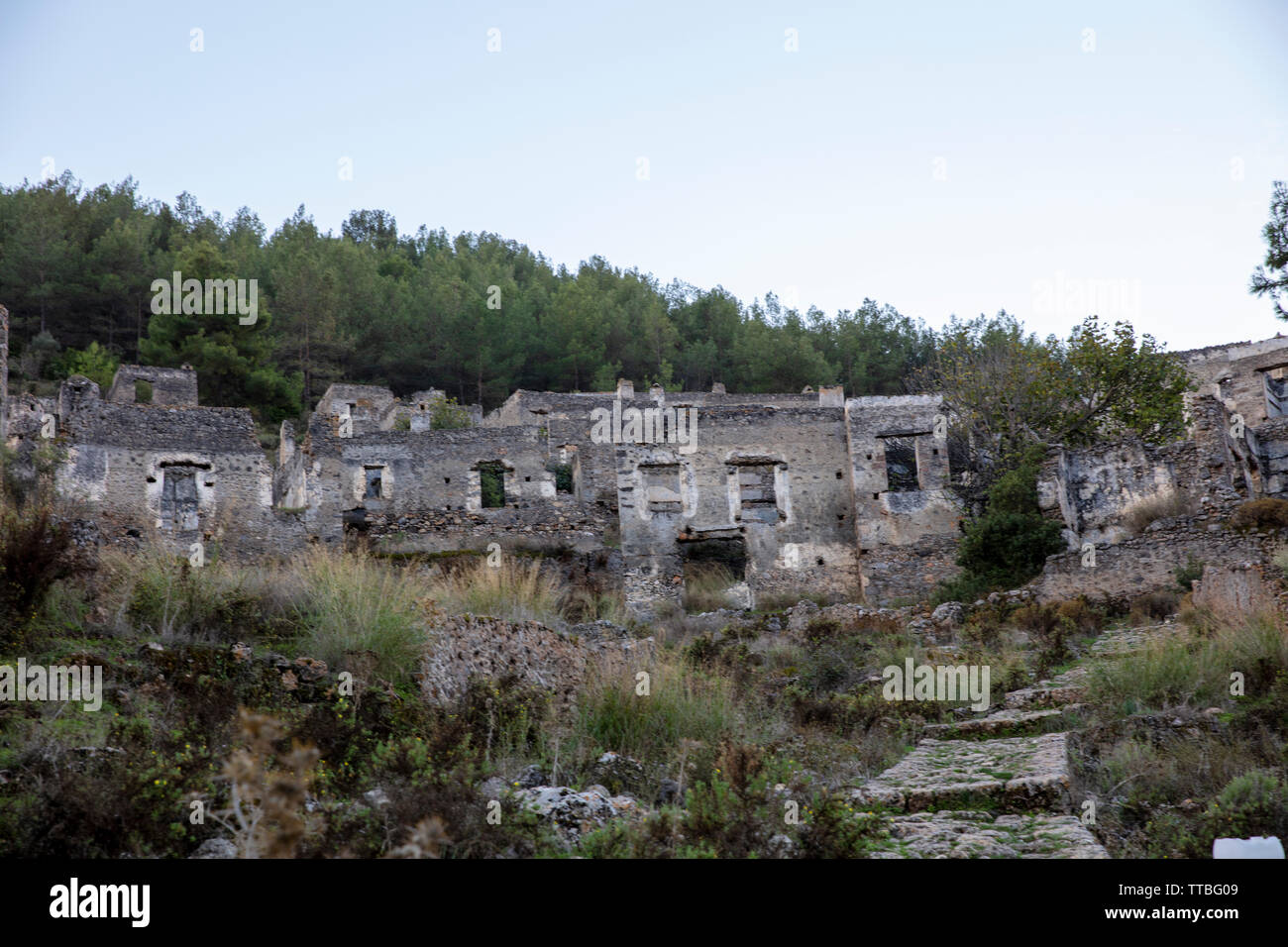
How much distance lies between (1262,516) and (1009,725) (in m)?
9.21

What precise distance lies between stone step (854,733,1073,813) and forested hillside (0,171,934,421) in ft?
107

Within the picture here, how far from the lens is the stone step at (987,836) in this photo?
6.56m

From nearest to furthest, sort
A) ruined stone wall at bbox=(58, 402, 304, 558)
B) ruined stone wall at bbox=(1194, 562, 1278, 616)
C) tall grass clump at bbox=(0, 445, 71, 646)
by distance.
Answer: tall grass clump at bbox=(0, 445, 71, 646), ruined stone wall at bbox=(1194, 562, 1278, 616), ruined stone wall at bbox=(58, 402, 304, 558)

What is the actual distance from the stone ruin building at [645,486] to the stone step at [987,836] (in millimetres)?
11940

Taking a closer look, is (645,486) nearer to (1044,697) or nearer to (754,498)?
(754,498)

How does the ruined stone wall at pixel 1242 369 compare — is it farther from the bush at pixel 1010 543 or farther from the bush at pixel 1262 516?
the bush at pixel 1262 516

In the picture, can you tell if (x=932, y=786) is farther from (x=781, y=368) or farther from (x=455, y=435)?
(x=781, y=368)

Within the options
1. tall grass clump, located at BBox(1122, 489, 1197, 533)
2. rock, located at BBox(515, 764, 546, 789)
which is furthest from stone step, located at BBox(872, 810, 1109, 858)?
tall grass clump, located at BBox(1122, 489, 1197, 533)

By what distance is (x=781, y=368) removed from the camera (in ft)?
154

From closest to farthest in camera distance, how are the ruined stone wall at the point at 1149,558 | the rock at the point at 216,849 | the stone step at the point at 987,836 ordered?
the rock at the point at 216,849
the stone step at the point at 987,836
the ruined stone wall at the point at 1149,558

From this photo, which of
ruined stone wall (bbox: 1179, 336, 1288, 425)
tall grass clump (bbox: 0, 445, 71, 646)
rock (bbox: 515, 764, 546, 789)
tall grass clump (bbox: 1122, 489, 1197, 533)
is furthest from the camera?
ruined stone wall (bbox: 1179, 336, 1288, 425)

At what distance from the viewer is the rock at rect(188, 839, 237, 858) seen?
5754 millimetres

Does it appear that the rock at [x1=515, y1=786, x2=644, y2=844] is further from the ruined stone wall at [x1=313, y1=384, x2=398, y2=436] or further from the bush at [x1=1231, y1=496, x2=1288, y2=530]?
the ruined stone wall at [x1=313, y1=384, x2=398, y2=436]

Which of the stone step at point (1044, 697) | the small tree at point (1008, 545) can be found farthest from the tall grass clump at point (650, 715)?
the small tree at point (1008, 545)
